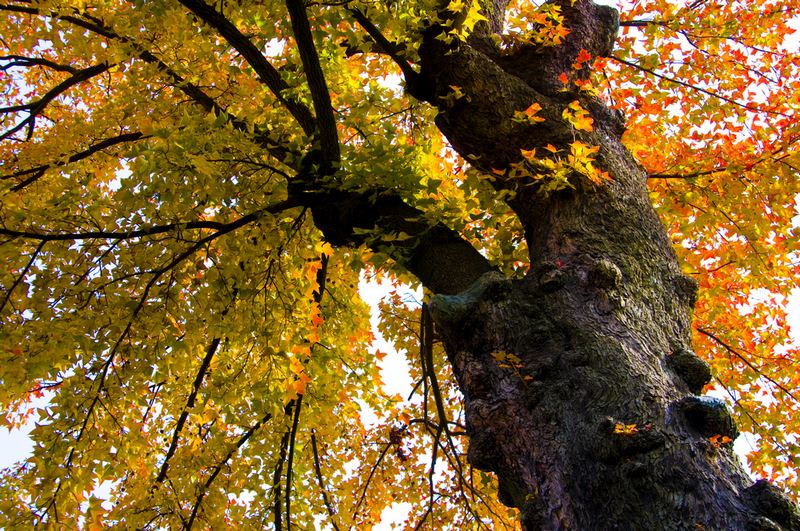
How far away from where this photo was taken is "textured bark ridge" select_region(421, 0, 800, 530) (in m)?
1.67

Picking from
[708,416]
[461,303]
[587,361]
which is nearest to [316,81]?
[461,303]

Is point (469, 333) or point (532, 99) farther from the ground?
point (532, 99)

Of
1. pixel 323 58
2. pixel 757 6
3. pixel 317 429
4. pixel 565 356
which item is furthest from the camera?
pixel 757 6

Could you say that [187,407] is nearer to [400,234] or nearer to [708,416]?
[400,234]

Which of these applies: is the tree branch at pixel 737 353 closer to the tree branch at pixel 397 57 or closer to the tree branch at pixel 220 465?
the tree branch at pixel 397 57

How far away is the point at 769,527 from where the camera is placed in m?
1.49

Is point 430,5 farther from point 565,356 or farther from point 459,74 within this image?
point 565,356

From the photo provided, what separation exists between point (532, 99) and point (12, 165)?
4.77m

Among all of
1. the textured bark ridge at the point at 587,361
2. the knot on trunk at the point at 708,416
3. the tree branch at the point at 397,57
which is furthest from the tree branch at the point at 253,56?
the knot on trunk at the point at 708,416

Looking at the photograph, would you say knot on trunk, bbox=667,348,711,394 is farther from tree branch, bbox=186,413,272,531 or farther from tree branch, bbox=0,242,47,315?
tree branch, bbox=0,242,47,315

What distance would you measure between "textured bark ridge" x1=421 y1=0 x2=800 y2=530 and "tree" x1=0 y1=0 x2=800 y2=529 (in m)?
0.01

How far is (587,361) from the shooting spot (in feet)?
6.73

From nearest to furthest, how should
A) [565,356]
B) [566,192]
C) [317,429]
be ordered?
[565,356] → [566,192] → [317,429]

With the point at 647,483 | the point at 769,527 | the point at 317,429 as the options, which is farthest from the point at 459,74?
the point at 317,429
